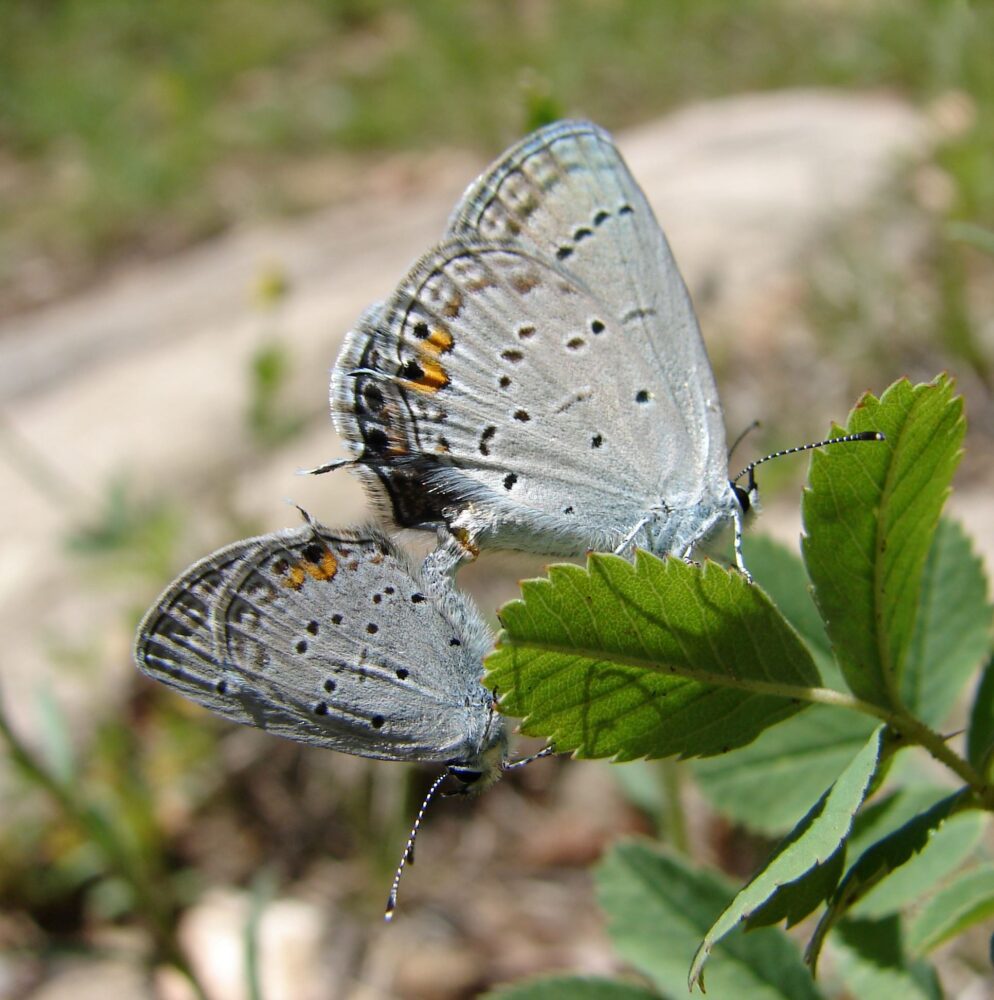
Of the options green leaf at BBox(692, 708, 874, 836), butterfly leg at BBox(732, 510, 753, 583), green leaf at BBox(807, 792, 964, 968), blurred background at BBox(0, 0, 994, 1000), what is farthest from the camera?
blurred background at BBox(0, 0, 994, 1000)

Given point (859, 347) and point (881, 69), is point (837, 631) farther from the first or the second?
point (881, 69)

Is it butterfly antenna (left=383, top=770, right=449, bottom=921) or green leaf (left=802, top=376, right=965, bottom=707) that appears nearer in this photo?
green leaf (left=802, top=376, right=965, bottom=707)

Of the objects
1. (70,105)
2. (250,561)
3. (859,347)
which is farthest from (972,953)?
(70,105)

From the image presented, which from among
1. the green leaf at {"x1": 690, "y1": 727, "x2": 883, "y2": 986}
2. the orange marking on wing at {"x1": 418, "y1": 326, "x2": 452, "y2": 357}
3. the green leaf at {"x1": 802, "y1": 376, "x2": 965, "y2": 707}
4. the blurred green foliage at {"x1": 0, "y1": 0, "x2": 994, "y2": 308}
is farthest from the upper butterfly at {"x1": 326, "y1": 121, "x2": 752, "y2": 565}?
the blurred green foliage at {"x1": 0, "y1": 0, "x2": 994, "y2": 308}

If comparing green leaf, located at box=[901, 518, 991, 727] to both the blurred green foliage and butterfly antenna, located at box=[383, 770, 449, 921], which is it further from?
the blurred green foliage

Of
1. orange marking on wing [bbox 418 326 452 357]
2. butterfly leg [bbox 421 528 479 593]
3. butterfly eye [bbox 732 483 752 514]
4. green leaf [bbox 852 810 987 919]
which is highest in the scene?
orange marking on wing [bbox 418 326 452 357]

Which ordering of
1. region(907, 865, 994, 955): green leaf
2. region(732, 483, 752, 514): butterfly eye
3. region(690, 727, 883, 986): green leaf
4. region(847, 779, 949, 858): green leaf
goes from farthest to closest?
region(732, 483, 752, 514): butterfly eye < region(847, 779, 949, 858): green leaf < region(907, 865, 994, 955): green leaf < region(690, 727, 883, 986): green leaf

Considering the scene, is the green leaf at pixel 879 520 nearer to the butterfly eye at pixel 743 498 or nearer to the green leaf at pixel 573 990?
the green leaf at pixel 573 990
